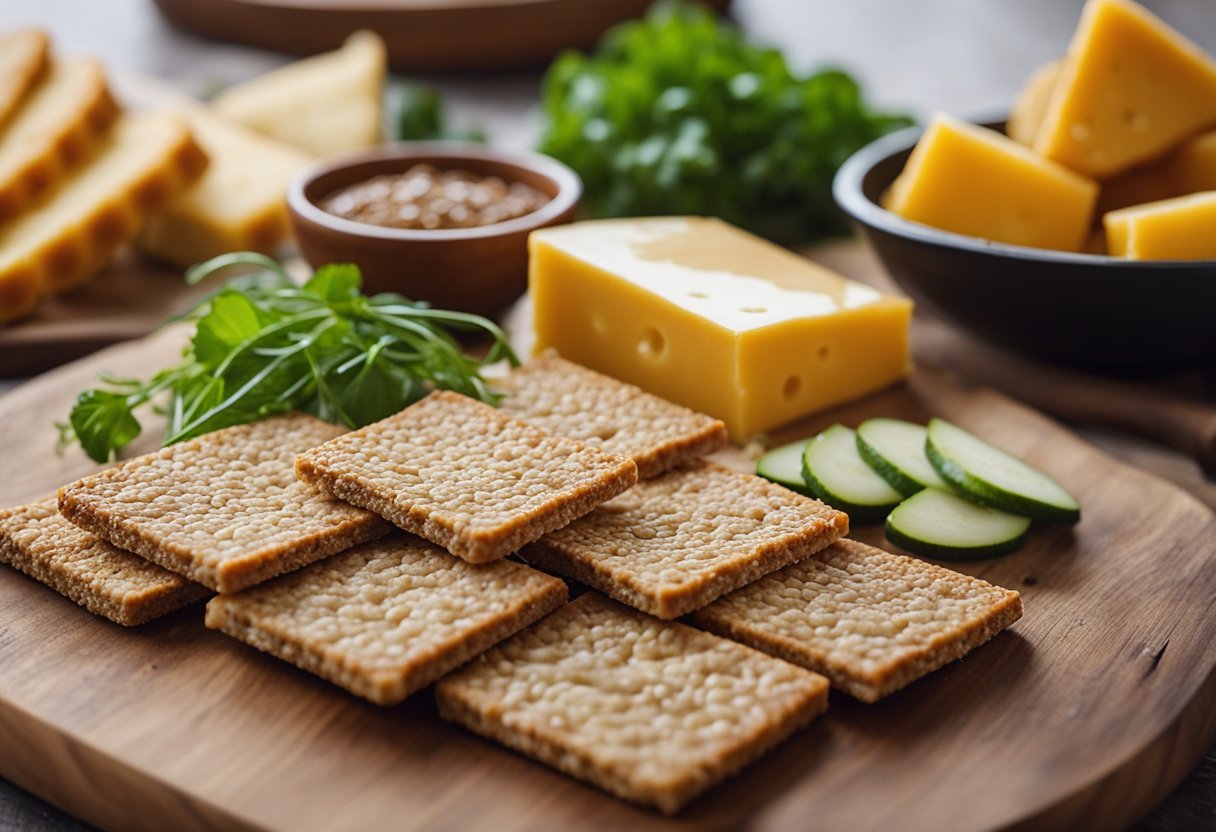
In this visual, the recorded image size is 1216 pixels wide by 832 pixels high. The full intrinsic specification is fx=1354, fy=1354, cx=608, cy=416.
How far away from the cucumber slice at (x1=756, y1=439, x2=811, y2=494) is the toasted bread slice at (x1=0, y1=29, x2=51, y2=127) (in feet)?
10.7

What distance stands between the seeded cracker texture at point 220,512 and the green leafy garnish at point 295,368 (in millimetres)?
183

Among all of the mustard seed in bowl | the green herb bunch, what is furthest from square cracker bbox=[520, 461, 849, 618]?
the green herb bunch

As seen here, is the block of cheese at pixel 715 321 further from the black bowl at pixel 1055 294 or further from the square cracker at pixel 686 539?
the square cracker at pixel 686 539

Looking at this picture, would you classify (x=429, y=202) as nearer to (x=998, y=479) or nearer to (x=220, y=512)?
(x=220, y=512)

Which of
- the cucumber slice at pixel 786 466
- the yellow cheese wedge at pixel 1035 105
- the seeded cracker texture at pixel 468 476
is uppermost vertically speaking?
the yellow cheese wedge at pixel 1035 105

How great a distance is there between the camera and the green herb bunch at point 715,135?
482cm

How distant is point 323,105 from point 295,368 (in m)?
2.47

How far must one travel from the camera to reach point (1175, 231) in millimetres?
3504

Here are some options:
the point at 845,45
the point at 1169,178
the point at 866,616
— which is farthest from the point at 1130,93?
the point at 845,45

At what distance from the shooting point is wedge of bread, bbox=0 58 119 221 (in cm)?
Answer: 449

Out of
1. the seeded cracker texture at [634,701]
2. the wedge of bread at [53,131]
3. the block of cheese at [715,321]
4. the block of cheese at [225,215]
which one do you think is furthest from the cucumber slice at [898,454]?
the wedge of bread at [53,131]

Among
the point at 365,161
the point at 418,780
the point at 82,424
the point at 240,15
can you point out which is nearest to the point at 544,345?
the point at 365,161

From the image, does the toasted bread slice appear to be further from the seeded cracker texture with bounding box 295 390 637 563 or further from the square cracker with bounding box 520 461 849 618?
the square cracker with bounding box 520 461 849 618

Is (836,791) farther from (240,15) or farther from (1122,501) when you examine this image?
(240,15)
